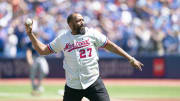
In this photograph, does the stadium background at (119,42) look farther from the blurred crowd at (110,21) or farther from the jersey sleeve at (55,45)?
the jersey sleeve at (55,45)

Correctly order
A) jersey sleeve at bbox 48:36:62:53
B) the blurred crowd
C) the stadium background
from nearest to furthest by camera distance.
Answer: jersey sleeve at bbox 48:36:62:53, the stadium background, the blurred crowd

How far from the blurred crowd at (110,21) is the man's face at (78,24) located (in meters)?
13.2

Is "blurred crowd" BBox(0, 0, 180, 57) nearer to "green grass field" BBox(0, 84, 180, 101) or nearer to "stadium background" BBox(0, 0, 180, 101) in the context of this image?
"stadium background" BBox(0, 0, 180, 101)

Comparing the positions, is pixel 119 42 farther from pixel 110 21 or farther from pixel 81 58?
pixel 81 58

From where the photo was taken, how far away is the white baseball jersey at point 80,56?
721 cm

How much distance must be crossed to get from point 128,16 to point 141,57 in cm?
208

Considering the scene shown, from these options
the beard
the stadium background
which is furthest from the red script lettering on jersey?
the stadium background

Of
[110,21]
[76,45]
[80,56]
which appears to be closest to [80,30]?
[76,45]

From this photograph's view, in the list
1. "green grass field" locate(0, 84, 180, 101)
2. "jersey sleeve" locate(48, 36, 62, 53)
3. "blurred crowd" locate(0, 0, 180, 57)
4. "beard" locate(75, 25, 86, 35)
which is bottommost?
"green grass field" locate(0, 84, 180, 101)

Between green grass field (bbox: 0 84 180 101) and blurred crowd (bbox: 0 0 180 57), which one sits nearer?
green grass field (bbox: 0 84 180 101)

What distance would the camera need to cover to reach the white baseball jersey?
7207mm

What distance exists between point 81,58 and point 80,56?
3 centimetres

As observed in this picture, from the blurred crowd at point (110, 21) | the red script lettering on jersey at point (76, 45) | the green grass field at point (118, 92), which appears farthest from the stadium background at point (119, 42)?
the red script lettering on jersey at point (76, 45)

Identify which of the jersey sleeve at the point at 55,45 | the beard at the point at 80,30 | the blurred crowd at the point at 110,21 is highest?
the beard at the point at 80,30
